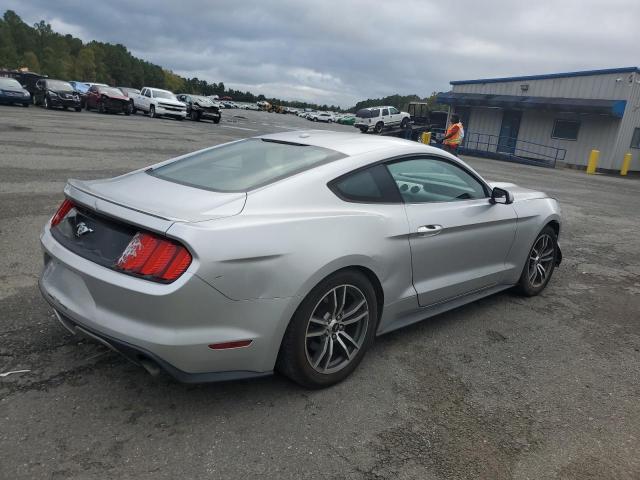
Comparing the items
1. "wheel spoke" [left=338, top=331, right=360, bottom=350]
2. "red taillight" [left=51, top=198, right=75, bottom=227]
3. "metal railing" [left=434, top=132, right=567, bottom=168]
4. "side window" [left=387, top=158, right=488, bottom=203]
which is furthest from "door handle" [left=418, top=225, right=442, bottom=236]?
"metal railing" [left=434, top=132, right=567, bottom=168]

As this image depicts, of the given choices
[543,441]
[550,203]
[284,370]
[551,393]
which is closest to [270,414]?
[284,370]

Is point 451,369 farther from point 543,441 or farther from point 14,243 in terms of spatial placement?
point 14,243

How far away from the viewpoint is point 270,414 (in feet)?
9.11

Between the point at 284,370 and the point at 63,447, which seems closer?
the point at 63,447

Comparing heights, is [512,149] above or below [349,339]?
below

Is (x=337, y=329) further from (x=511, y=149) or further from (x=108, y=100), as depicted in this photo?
(x=511, y=149)

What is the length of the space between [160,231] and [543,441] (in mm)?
2252

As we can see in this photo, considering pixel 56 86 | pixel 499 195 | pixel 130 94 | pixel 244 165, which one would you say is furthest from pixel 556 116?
pixel 244 165

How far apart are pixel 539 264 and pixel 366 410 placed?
110 inches

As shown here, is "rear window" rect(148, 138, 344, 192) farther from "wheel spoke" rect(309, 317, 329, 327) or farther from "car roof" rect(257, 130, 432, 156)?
"wheel spoke" rect(309, 317, 329, 327)

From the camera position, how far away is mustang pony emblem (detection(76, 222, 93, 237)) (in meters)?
2.78

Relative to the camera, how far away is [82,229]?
2816 millimetres

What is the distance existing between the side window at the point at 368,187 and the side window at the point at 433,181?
4.1 inches

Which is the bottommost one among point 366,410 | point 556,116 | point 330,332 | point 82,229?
point 366,410
